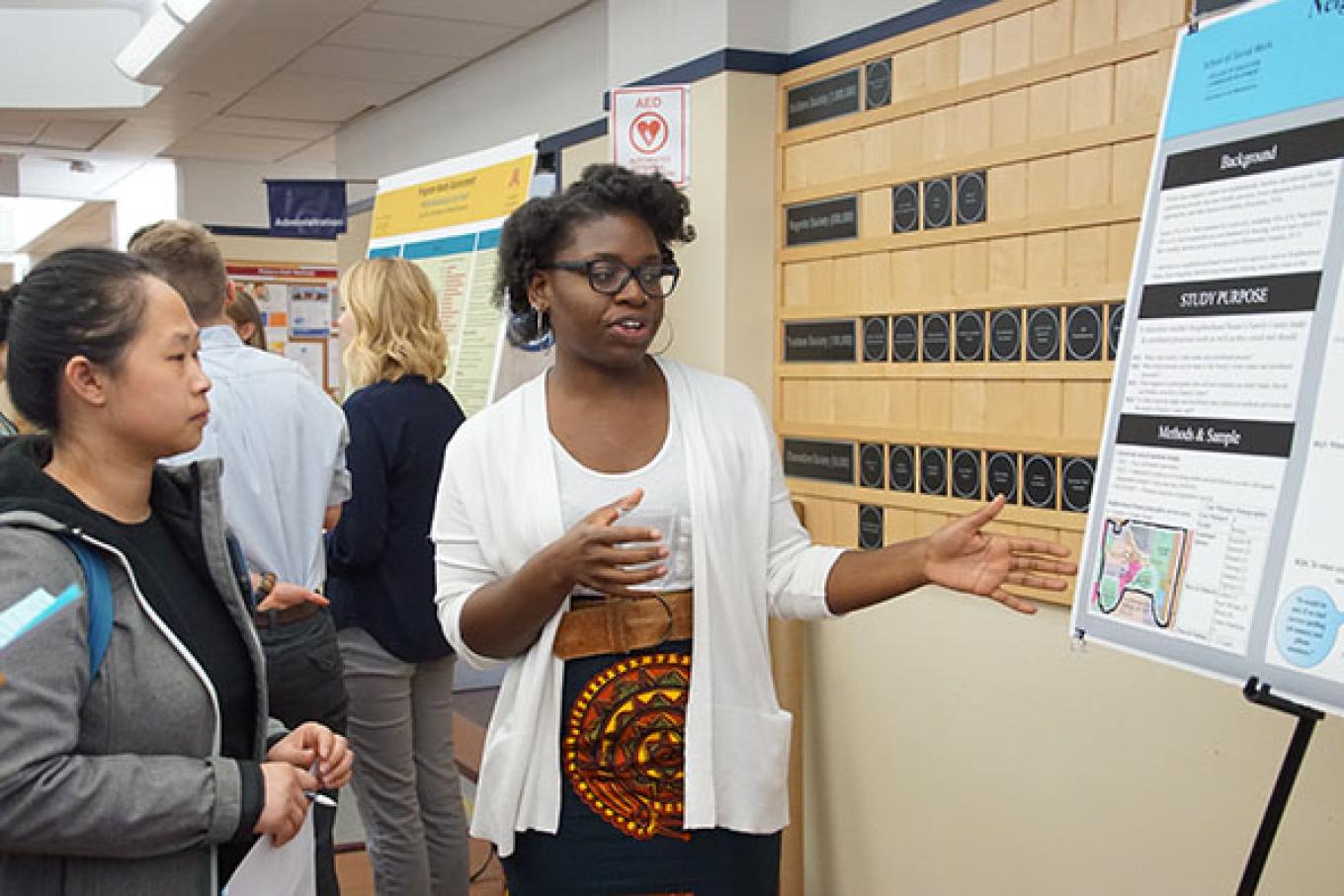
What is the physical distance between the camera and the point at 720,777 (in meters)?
1.89

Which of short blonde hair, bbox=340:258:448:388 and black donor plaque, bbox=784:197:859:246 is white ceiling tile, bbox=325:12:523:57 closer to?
black donor plaque, bbox=784:197:859:246

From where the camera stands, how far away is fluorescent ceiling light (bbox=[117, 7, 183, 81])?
19.7ft

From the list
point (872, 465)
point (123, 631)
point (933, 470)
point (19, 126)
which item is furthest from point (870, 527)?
point (19, 126)

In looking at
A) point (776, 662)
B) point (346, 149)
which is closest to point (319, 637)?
point (776, 662)

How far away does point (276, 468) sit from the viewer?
2.64m

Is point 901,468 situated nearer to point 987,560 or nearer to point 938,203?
point 938,203

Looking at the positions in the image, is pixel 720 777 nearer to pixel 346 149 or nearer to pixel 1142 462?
pixel 1142 462

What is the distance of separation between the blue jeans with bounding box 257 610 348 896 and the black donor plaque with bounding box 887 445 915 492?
1.39 m

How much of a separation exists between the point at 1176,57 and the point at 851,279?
5.11 feet

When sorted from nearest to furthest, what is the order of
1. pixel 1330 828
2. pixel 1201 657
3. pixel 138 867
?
pixel 138 867 → pixel 1201 657 → pixel 1330 828

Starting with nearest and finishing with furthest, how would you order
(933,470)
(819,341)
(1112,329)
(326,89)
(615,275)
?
(615,275), (1112,329), (933,470), (819,341), (326,89)

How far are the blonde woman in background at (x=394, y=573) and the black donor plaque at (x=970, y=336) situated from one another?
1.15 m

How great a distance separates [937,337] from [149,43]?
472 centimetres

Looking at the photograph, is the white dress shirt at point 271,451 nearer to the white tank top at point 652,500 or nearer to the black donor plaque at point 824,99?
the white tank top at point 652,500
